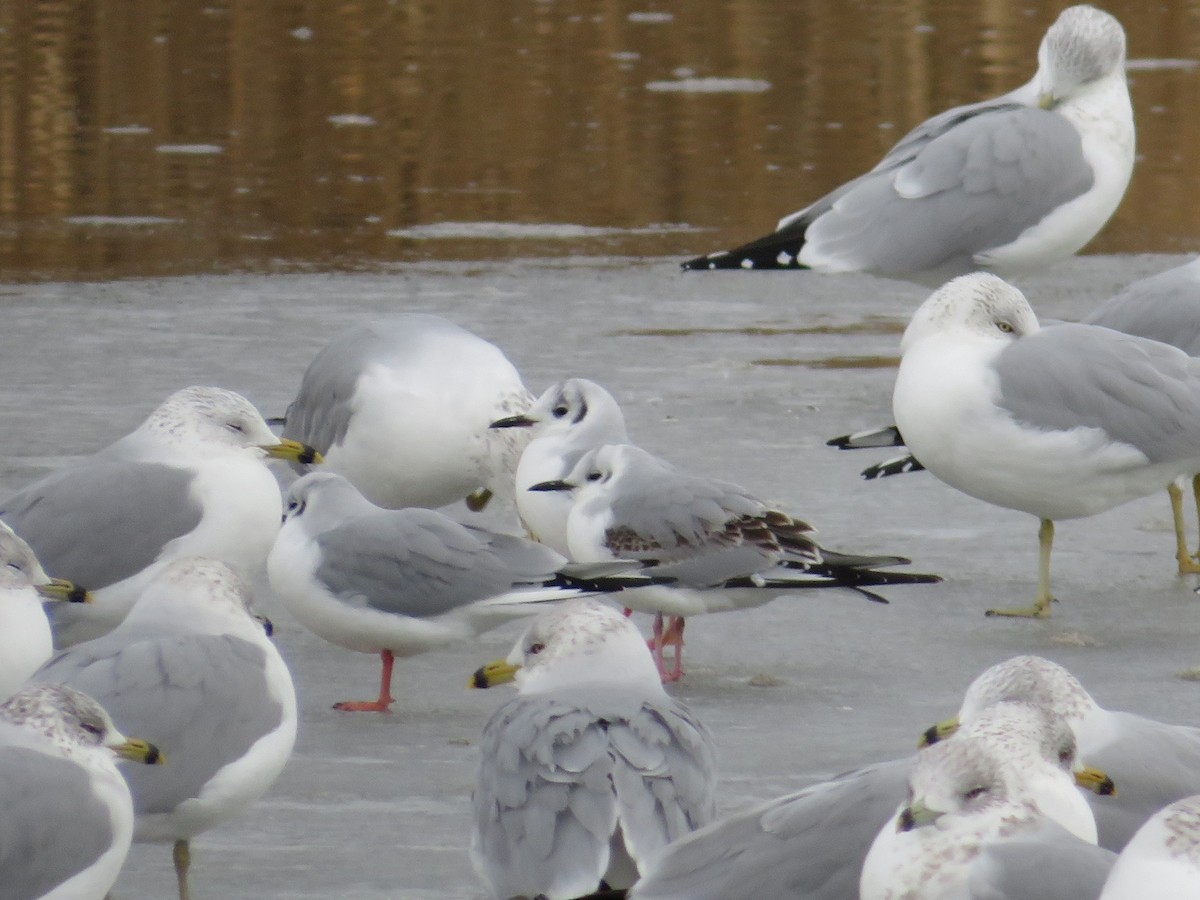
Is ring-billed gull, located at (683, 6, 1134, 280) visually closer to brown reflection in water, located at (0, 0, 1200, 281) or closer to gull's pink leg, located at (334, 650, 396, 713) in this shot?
brown reflection in water, located at (0, 0, 1200, 281)

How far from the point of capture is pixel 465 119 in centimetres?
1554

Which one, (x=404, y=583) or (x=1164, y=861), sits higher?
(x=1164, y=861)

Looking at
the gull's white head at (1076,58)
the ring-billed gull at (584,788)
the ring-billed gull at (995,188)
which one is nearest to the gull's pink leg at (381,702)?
the ring-billed gull at (584,788)

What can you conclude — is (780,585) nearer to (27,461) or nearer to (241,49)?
(27,461)

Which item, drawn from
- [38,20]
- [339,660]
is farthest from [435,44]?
[339,660]

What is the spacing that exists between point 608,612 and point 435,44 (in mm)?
16256

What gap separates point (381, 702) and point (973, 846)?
7.86 feet

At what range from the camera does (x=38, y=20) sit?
21.5 metres

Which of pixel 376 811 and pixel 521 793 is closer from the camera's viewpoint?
pixel 521 793

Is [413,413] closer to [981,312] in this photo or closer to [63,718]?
[981,312]

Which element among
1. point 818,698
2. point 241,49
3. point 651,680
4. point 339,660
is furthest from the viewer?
point 241,49

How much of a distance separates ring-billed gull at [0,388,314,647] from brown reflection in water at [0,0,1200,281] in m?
5.29

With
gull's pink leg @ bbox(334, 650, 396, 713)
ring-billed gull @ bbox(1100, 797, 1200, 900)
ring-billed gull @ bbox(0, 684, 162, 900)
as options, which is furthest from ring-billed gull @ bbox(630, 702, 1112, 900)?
gull's pink leg @ bbox(334, 650, 396, 713)

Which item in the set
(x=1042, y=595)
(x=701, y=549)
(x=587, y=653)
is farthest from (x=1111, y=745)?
(x=1042, y=595)
